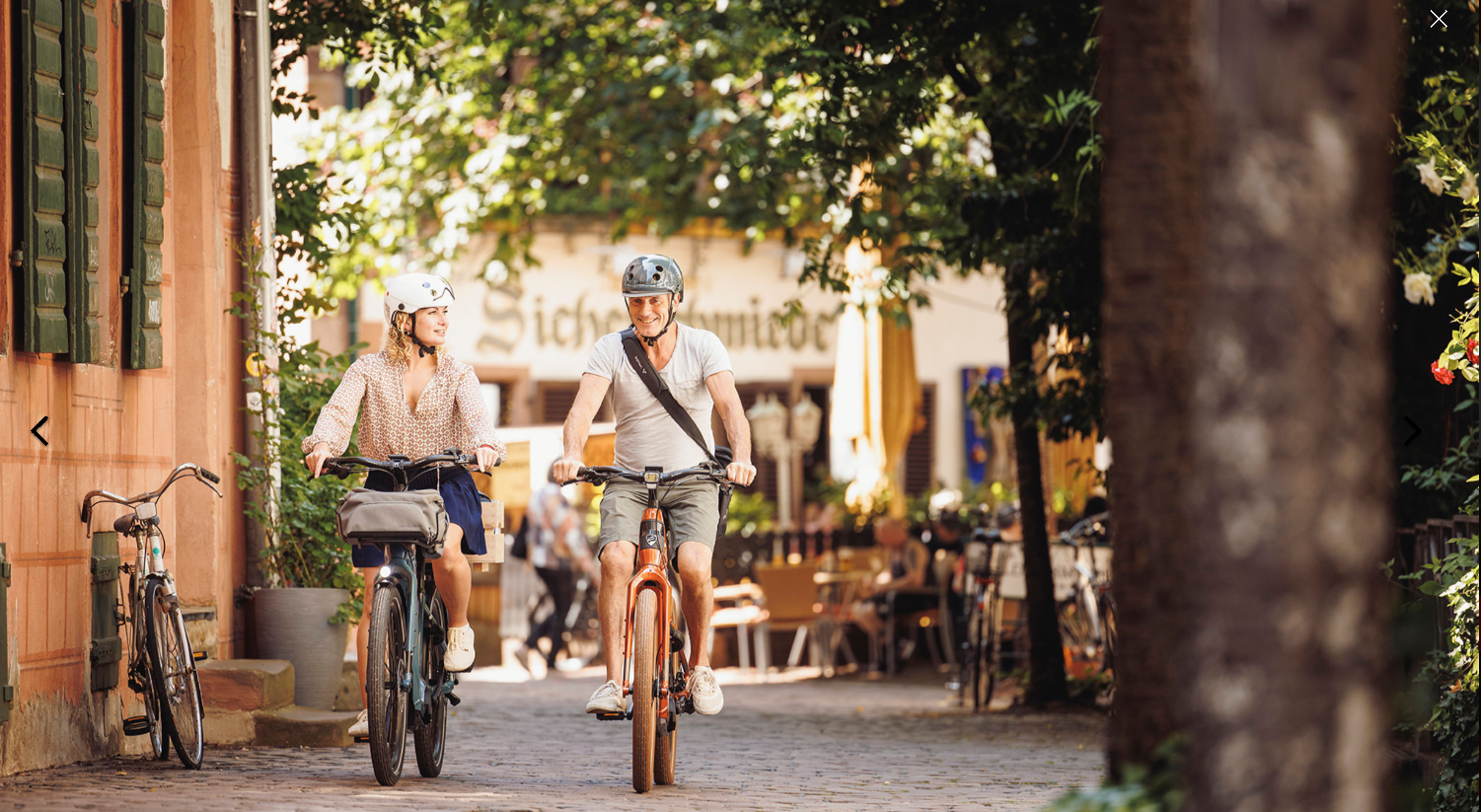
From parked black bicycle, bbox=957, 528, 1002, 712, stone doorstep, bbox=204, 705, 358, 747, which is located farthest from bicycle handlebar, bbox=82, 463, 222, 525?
parked black bicycle, bbox=957, 528, 1002, 712

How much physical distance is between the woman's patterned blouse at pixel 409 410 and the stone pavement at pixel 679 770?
4.19 ft

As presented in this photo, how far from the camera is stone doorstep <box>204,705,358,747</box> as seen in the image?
26.8ft

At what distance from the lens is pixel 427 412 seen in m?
7.10

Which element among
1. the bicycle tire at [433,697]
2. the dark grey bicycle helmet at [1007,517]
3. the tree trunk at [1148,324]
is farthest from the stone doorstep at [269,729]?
the dark grey bicycle helmet at [1007,517]

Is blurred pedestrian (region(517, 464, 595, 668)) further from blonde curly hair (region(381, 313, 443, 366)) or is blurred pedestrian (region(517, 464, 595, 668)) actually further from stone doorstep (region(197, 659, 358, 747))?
blonde curly hair (region(381, 313, 443, 366))

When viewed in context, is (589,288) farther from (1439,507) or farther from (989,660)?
(1439,507)

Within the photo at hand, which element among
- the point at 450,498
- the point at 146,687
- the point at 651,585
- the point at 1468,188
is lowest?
the point at 146,687

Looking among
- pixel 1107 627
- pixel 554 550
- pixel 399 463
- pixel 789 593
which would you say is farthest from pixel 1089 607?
pixel 399 463

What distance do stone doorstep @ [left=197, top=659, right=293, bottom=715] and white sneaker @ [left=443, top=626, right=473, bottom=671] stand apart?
158cm

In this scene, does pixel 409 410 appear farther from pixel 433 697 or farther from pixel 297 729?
pixel 297 729

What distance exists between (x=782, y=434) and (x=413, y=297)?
18.7m

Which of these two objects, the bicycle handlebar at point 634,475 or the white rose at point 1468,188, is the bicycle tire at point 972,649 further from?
the bicycle handlebar at point 634,475

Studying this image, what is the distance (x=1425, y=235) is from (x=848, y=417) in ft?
35.8

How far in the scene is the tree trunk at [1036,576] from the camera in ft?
42.4
